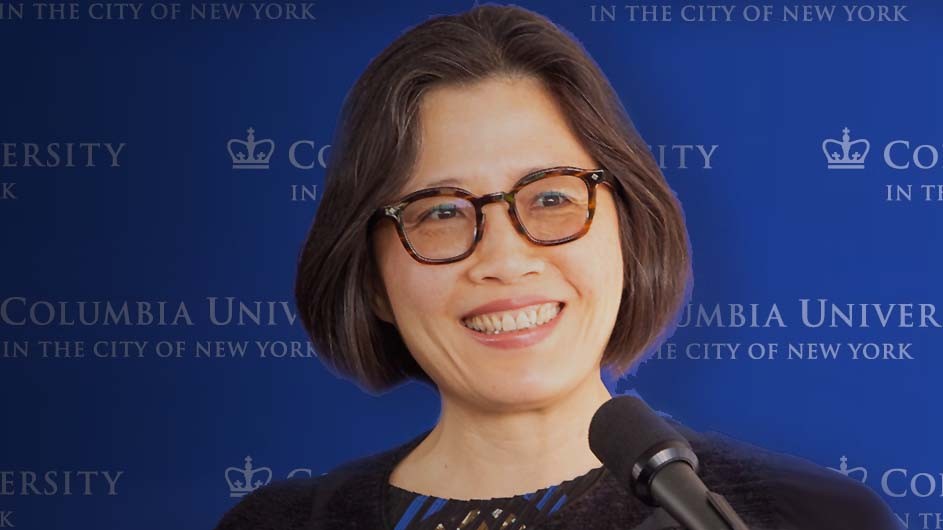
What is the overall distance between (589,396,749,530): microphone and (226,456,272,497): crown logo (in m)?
1.61

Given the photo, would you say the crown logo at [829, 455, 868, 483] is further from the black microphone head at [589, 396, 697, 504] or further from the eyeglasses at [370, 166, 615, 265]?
the black microphone head at [589, 396, 697, 504]

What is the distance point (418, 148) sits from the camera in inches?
63.0

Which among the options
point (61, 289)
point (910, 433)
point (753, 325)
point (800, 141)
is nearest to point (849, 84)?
point (800, 141)

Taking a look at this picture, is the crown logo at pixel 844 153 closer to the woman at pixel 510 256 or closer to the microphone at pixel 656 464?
the woman at pixel 510 256

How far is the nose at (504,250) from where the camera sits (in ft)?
5.12

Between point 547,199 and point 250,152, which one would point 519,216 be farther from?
point 250,152

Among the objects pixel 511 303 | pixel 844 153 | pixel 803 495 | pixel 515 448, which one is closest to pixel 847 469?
pixel 844 153

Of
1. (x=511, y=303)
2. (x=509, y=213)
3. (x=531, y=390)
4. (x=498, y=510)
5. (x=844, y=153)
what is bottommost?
(x=498, y=510)

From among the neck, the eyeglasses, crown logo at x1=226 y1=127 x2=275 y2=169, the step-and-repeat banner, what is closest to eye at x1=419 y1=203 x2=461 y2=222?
the eyeglasses

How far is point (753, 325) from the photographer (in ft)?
8.49

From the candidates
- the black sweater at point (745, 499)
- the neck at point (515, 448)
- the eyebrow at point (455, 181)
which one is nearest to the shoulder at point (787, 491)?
the black sweater at point (745, 499)

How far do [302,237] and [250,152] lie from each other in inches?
Result: 8.1

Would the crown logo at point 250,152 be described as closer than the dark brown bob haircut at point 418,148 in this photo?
No

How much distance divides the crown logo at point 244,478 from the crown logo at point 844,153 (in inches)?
48.1
